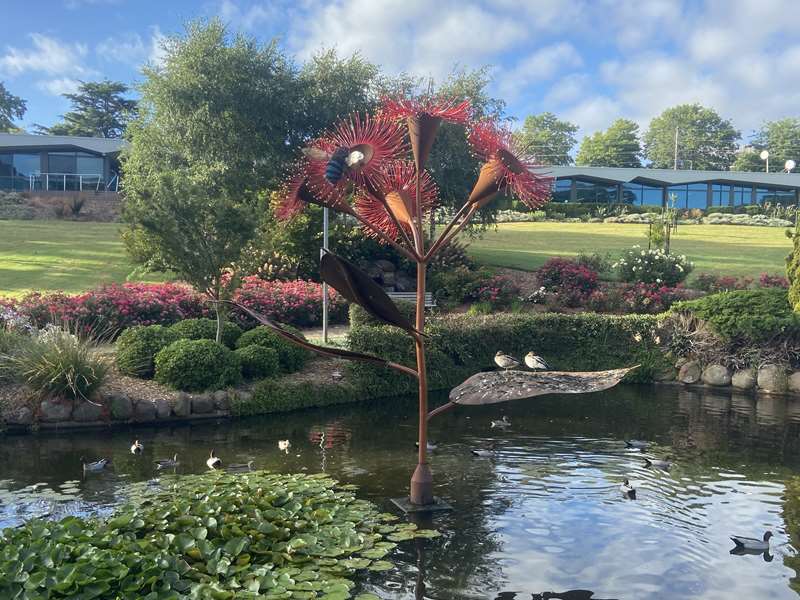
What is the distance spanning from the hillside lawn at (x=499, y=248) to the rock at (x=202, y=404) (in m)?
9.77

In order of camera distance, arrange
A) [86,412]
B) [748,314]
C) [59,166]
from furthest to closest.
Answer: [59,166], [748,314], [86,412]

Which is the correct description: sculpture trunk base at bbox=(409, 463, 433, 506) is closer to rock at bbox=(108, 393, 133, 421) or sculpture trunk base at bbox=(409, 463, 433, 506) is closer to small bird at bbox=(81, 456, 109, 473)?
small bird at bbox=(81, 456, 109, 473)

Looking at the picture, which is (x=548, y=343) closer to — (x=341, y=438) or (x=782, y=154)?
(x=341, y=438)

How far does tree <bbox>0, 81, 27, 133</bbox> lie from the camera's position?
71250mm

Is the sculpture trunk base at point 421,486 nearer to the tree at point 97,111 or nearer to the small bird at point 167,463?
the small bird at point 167,463

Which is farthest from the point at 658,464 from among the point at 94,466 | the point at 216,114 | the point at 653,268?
the point at 216,114

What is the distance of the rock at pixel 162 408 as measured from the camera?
10.8 meters

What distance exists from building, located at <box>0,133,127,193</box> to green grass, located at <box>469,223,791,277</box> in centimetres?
2414

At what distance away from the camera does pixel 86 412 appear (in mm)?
10414

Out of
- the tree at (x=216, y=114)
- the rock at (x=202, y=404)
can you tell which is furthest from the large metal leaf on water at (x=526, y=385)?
the tree at (x=216, y=114)

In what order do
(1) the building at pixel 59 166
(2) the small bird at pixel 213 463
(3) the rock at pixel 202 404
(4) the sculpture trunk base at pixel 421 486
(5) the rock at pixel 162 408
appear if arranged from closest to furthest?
(4) the sculpture trunk base at pixel 421 486, (2) the small bird at pixel 213 463, (5) the rock at pixel 162 408, (3) the rock at pixel 202 404, (1) the building at pixel 59 166

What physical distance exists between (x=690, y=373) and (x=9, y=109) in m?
75.7

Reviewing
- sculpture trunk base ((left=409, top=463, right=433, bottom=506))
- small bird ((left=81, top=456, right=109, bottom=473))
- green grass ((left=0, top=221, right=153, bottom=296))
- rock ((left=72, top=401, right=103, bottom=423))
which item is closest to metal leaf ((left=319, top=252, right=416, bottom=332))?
sculpture trunk base ((left=409, top=463, right=433, bottom=506))

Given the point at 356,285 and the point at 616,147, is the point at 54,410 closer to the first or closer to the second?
the point at 356,285
